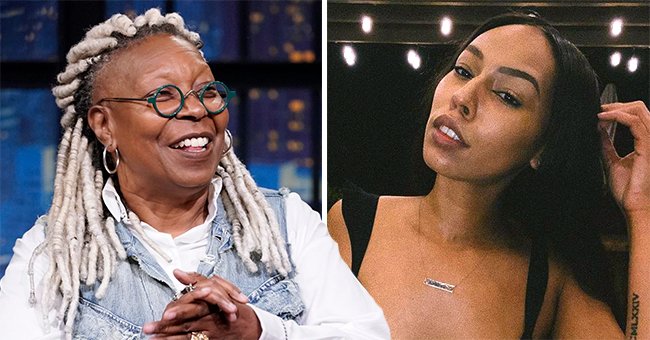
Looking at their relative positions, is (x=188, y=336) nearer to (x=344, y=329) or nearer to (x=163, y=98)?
(x=344, y=329)

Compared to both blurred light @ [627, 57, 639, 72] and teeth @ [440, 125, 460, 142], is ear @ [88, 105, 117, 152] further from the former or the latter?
blurred light @ [627, 57, 639, 72]

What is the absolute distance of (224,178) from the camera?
2.82 metres

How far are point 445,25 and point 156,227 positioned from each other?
1.04 m

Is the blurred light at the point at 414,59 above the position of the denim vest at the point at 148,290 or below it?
above

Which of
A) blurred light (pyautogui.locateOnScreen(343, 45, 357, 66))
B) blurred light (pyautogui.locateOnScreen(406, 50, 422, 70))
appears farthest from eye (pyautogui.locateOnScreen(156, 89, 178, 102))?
blurred light (pyautogui.locateOnScreen(406, 50, 422, 70))

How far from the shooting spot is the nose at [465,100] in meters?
3.08

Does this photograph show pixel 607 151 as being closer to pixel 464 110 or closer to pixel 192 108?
pixel 464 110

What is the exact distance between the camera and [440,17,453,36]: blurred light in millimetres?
3115

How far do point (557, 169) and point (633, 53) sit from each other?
0.41 meters

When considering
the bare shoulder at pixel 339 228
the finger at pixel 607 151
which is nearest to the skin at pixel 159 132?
the bare shoulder at pixel 339 228

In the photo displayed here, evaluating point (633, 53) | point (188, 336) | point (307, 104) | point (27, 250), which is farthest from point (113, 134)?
point (633, 53)

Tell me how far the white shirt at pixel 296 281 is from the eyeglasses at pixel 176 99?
0.78ft

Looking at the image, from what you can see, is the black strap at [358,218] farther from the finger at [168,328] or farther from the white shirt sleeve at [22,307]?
the white shirt sleeve at [22,307]

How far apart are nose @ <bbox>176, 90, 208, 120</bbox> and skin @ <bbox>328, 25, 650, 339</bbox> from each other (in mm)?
788
